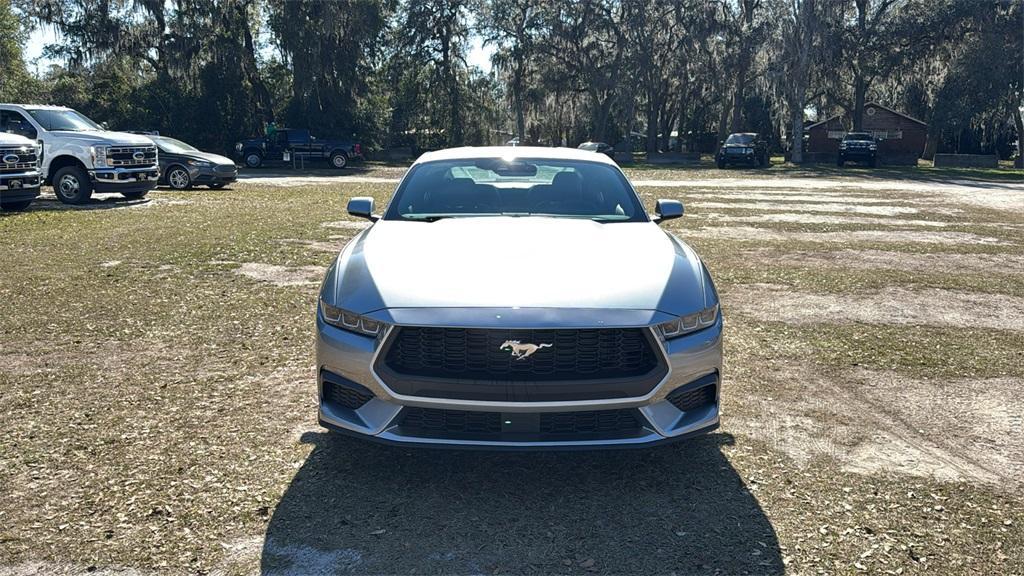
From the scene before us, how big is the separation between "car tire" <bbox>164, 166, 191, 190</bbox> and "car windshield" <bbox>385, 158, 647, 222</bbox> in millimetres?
17774

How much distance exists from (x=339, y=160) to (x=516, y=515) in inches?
1362

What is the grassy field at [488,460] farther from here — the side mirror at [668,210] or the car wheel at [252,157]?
the car wheel at [252,157]

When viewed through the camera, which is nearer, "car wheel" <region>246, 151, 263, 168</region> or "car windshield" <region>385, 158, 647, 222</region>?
"car windshield" <region>385, 158, 647, 222</region>

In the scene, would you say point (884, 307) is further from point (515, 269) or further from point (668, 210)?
point (515, 269)

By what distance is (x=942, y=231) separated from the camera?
1477cm

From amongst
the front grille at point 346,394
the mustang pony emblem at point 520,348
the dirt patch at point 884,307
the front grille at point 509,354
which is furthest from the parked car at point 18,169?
the mustang pony emblem at point 520,348

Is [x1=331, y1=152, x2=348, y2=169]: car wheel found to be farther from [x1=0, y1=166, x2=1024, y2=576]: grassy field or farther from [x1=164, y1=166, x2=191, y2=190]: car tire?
[x1=0, y1=166, x2=1024, y2=576]: grassy field

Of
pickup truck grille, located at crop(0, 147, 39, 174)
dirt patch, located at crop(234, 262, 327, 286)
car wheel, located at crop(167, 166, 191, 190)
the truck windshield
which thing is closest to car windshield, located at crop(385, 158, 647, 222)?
dirt patch, located at crop(234, 262, 327, 286)

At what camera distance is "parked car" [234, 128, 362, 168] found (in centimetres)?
3616

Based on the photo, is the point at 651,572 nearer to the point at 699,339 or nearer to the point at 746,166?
the point at 699,339

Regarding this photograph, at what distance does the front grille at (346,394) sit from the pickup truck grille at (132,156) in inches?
593

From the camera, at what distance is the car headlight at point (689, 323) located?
3828 millimetres

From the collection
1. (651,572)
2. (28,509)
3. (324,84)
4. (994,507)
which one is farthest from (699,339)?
(324,84)

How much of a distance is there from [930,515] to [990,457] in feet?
3.12
